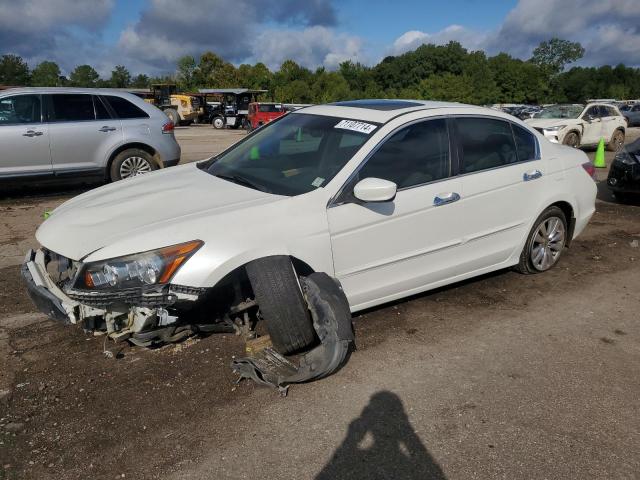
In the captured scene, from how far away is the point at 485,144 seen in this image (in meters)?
4.36

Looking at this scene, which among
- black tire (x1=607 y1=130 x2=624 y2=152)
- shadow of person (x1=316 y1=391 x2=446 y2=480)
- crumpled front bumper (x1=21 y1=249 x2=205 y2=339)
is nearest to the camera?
shadow of person (x1=316 y1=391 x2=446 y2=480)

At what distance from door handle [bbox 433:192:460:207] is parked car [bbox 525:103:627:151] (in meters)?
11.8

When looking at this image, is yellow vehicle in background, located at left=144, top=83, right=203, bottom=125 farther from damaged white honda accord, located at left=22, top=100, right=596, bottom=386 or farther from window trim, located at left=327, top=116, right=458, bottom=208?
window trim, located at left=327, top=116, right=458, bottom=208

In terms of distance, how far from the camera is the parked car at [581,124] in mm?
14750

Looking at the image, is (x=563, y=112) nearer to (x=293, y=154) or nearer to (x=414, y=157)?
(x=414, y=157)

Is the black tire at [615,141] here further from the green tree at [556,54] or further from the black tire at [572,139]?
the green tree at [556,54]

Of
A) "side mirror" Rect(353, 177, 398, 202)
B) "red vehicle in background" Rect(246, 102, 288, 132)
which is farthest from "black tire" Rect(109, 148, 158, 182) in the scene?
"red vehicle in background" Rect(246, 102, 288, 132)

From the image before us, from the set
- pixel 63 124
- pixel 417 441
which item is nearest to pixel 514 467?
pixel 417 441

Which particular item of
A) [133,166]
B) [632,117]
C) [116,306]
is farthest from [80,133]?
[632,117]

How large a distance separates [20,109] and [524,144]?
279 inches

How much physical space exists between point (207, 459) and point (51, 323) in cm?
206

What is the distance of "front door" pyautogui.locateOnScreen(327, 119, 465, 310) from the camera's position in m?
3.53

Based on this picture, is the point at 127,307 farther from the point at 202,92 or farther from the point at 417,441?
the point at 202,92

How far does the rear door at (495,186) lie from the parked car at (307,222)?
0.01 metres
